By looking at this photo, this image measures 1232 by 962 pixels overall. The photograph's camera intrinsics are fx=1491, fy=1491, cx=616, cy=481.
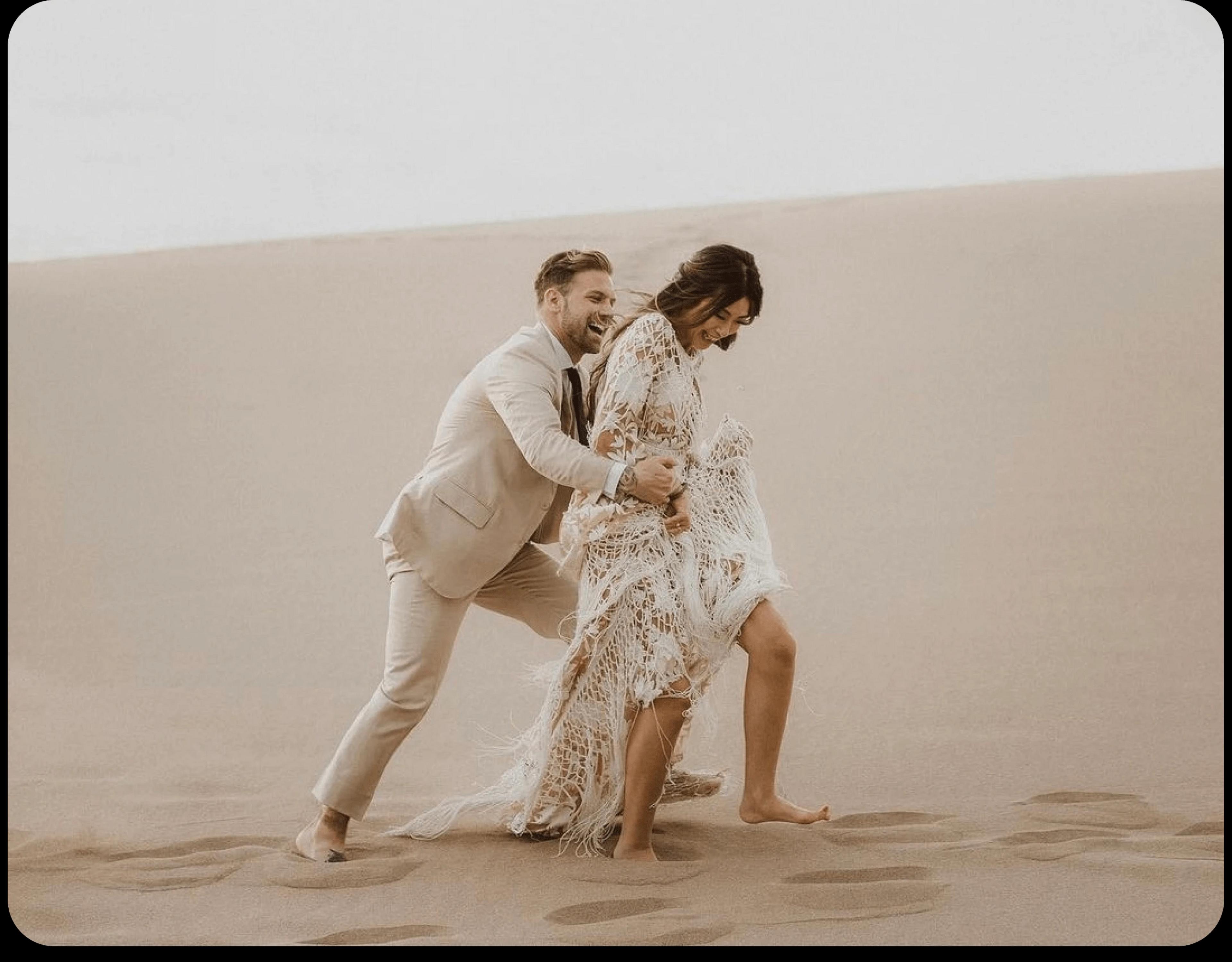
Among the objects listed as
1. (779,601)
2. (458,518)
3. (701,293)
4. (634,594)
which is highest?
(701,293)

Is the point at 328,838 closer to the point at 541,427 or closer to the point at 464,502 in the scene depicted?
the point at 464,502

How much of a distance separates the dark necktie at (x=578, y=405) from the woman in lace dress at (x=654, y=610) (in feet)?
0.12

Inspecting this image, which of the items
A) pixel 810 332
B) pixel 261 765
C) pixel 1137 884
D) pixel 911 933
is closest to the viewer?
pixel 911 933

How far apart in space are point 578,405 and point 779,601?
479 centimetres

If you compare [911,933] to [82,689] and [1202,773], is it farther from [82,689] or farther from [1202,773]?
Result: [82,689]

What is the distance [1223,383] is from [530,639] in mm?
7351

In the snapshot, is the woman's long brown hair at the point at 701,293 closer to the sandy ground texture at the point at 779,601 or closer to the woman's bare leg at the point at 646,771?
Result: the woman's bare leg at the point at 646,771

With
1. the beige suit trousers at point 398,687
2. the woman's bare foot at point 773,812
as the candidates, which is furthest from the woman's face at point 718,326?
the woman's bare foot at point 773,812

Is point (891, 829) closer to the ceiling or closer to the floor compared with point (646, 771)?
closer to the floor

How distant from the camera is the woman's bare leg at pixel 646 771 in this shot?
377 centimetres

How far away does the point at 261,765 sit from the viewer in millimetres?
5652

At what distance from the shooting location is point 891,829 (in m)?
4.15

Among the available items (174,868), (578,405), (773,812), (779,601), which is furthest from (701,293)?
(779,601)

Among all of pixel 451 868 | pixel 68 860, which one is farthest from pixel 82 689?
pixel 451 868
